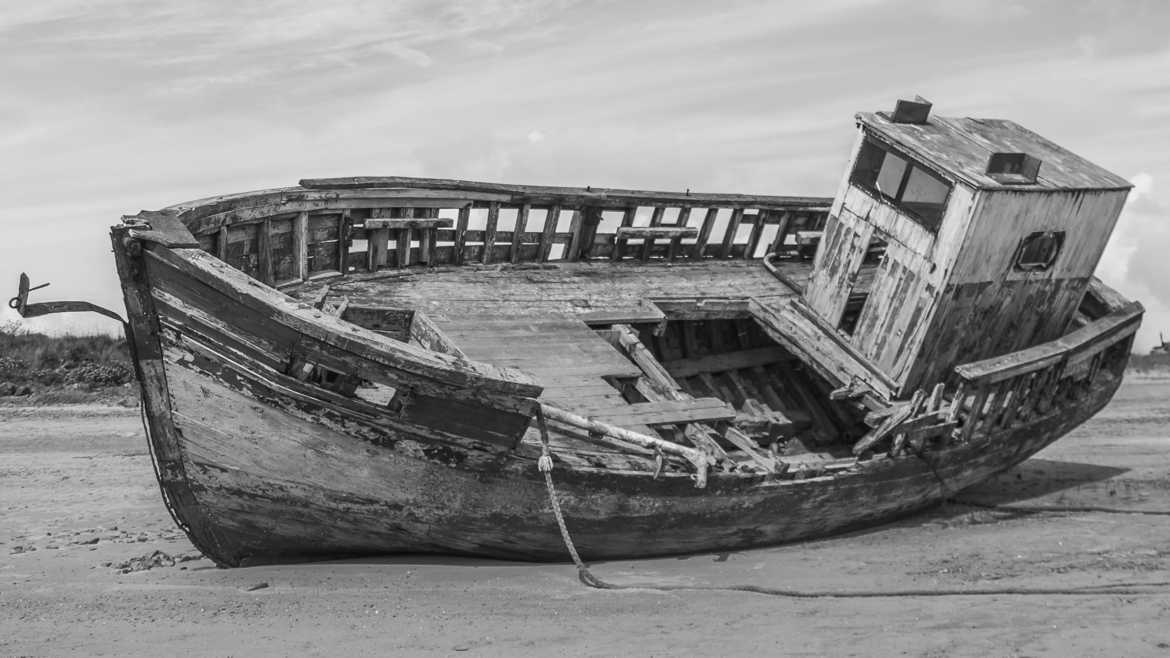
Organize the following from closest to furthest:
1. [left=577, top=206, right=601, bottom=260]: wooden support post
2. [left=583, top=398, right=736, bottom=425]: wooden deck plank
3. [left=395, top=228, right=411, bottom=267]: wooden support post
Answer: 1. [left=583, top=398, right=736, bottom=425]: wooden deck plank
2. [left=395, top=228, right=411, bottom=267]: wooden support post
3. [left=577, top=206, right=601, bottom=260]: wooden support post

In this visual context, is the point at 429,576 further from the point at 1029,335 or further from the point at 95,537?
the point at 1029,335

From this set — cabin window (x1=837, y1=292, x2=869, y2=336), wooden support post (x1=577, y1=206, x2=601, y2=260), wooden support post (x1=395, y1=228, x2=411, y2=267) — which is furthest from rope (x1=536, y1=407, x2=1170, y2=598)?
wooden support post (x1=577, y1=206, x2=601, y2=260)

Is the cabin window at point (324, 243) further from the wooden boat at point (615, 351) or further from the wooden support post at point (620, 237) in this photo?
the wooden support post at point (620, 237)

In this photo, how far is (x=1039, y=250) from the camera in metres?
11.8

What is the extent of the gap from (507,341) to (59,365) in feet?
29.0

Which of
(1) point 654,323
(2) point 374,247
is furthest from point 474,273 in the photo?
(1) point 654,323

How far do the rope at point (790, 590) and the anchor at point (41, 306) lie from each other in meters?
2.81

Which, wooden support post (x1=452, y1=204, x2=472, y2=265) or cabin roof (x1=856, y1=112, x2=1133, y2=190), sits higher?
cabin roof (x1=856, y1=112, x2=1133, y2=190)

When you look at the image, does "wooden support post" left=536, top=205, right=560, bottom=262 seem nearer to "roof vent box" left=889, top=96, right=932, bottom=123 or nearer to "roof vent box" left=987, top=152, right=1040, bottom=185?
"roof vent box" left=889, top=96, right=932, bottom=123

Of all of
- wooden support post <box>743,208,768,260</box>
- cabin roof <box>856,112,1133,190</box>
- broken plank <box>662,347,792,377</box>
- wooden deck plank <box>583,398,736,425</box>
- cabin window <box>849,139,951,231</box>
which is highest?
cabin roof <box>856,112,1133,190</box>

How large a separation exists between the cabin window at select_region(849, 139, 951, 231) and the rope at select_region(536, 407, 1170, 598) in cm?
358

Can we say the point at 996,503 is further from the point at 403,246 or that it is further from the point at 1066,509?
the point at 403,246

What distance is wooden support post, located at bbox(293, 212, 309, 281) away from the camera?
10891 millimetres

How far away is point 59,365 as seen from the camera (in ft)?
54.2
